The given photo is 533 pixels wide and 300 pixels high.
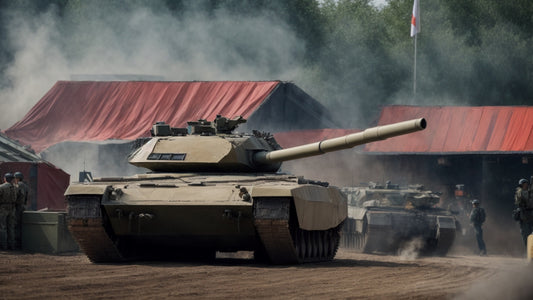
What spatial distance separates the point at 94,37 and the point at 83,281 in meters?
43.3

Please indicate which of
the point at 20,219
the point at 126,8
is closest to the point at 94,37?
the point at 126,8

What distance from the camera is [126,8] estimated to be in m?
55.1

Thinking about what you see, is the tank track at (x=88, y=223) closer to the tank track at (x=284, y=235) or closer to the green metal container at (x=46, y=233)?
the tank track at (x=284, y=235)

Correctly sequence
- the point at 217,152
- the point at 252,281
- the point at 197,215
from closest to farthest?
1. the point at 252,281
2. the point at 197,215
3. the point at 217,152

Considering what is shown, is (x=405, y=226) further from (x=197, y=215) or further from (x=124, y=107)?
(x=124, y=107)

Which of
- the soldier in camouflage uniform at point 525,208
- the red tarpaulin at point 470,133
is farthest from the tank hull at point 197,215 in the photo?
the red tarpaulin at point 470,133

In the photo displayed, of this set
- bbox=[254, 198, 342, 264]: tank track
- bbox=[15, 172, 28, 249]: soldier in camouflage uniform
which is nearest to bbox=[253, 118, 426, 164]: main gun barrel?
bbox=[254, 198, 342, 264]: tank track

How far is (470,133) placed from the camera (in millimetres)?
31578

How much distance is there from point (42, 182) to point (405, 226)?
979 cm

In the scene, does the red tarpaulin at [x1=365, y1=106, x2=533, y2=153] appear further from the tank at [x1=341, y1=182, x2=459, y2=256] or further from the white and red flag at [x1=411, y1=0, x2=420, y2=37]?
the white and red flag at [x1=411, y1=0, x2=420, y2=37]

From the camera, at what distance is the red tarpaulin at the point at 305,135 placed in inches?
1364

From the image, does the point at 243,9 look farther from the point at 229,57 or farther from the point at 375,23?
the point at 375,23

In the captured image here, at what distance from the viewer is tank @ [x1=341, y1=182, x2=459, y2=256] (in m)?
22.3

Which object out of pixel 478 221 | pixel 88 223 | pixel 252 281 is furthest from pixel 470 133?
pixel 252 281
